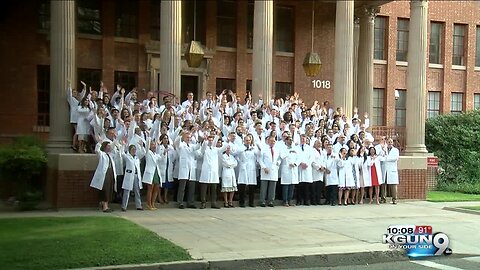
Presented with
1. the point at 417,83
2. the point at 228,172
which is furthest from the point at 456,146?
the point at 228,172

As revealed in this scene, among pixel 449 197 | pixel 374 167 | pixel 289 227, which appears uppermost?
pixel 374 167

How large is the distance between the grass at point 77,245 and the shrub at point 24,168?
2.91 m

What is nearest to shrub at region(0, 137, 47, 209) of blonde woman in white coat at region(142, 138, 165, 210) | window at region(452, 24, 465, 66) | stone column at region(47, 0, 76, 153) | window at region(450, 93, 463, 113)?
stone column at region(47, 0, 76, 153)

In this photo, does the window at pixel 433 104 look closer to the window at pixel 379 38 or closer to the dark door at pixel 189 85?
the window at pixel 379 38

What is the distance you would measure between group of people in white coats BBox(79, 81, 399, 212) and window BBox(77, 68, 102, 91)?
7136mm

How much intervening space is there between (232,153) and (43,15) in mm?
11460

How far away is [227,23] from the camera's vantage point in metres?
26.5

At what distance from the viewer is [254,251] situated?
9.98 metres

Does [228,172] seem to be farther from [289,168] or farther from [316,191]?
[316,191]

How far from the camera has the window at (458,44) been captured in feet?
112

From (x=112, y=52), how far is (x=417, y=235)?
16.9 metres

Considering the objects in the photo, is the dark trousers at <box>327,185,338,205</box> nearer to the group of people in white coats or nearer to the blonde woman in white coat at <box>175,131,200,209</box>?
the group of people in white coats

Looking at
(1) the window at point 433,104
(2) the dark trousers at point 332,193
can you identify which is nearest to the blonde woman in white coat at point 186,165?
(2) the dark trousers at point 332,193

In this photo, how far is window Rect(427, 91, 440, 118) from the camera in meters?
33.6
